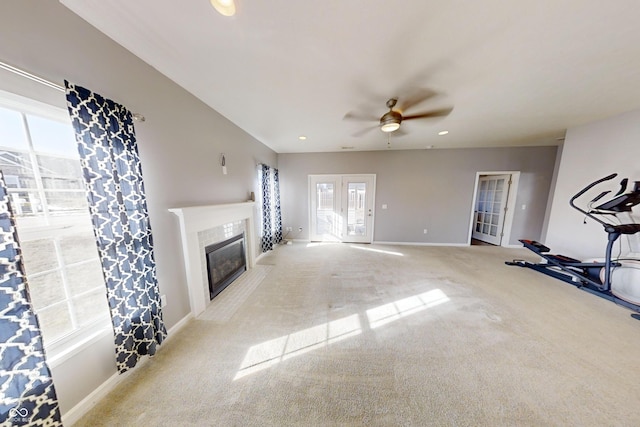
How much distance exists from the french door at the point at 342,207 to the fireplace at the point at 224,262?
2.30 m

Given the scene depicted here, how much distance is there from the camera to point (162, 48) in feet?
4.78

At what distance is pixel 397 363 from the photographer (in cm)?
158

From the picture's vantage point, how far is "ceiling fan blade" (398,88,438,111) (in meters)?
2.02

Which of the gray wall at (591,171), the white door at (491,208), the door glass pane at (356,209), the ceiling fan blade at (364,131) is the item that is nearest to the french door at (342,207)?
the door glass pane at (356,209)

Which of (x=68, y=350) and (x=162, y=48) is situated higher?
(x=162, y=48)

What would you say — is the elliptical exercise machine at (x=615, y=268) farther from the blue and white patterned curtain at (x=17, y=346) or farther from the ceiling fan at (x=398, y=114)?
the blue and white patterned curtain at (x=17, y=346)

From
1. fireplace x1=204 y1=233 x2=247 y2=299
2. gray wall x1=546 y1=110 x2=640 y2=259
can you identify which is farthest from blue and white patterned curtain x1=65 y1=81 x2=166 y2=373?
gray wall x1=546 y1=110 x2=640 y2=259

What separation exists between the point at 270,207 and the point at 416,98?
3.31 m

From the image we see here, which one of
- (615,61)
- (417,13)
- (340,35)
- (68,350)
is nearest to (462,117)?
(615,61)

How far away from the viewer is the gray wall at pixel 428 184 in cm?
443

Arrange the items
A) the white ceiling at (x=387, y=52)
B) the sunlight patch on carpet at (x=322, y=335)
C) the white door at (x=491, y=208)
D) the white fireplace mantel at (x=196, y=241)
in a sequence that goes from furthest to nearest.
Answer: the white door at (x=491, y=208)
the white fireplace mantel at (x=196, y=241)
the sunlight patch on carpet at (x=322, y=335)
the white ceiling at (x=387, y=52)

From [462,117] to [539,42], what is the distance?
1432 mm

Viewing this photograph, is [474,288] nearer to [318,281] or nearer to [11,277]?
[318,281]

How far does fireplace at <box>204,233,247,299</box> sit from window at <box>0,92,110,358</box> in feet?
3.64
